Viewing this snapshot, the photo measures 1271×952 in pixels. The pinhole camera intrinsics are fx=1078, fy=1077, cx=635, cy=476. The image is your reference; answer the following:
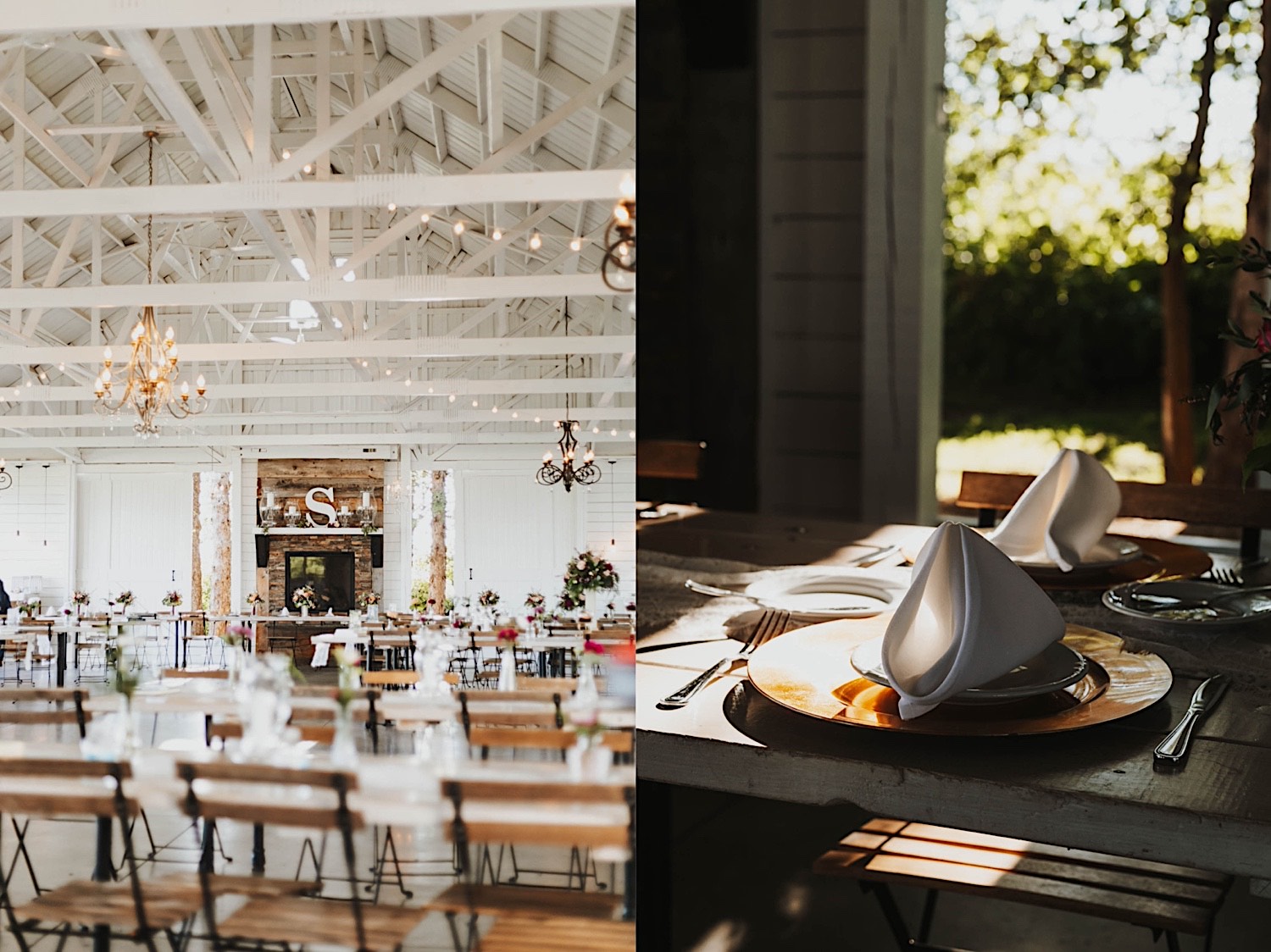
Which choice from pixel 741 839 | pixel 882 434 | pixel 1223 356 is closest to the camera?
pixel 741 839

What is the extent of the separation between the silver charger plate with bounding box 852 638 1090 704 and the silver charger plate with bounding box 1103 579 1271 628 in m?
0.26

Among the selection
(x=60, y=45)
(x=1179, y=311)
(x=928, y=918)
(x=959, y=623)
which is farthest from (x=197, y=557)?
(x=1179, y=311)

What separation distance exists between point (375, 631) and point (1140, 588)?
854mm

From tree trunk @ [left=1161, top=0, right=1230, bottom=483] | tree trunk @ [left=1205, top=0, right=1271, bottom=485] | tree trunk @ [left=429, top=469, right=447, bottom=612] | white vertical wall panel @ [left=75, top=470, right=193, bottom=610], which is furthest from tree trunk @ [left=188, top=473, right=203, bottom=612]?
tree trunk @ [left=1161, top=0, right=1230, bottom=483]

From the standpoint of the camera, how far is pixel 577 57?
44 cm

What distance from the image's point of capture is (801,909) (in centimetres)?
110

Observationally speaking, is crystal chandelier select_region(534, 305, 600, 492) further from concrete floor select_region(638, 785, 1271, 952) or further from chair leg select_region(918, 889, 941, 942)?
chair leg select_region(918, 889, 941, 942)

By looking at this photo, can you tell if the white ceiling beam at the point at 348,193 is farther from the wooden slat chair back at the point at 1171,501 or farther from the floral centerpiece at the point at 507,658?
the wooden slat chair back at the point at 1171,501

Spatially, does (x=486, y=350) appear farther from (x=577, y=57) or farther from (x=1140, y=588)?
(x=1140, y=588)

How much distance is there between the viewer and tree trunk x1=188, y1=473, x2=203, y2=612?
486mm

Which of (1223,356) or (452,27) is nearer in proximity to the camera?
(452,27)

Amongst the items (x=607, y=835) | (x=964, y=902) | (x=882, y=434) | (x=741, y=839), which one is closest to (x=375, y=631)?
(x=607, y=835)

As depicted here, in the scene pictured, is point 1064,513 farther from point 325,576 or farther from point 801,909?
point 325,576

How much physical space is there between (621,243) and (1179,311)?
3296mm
